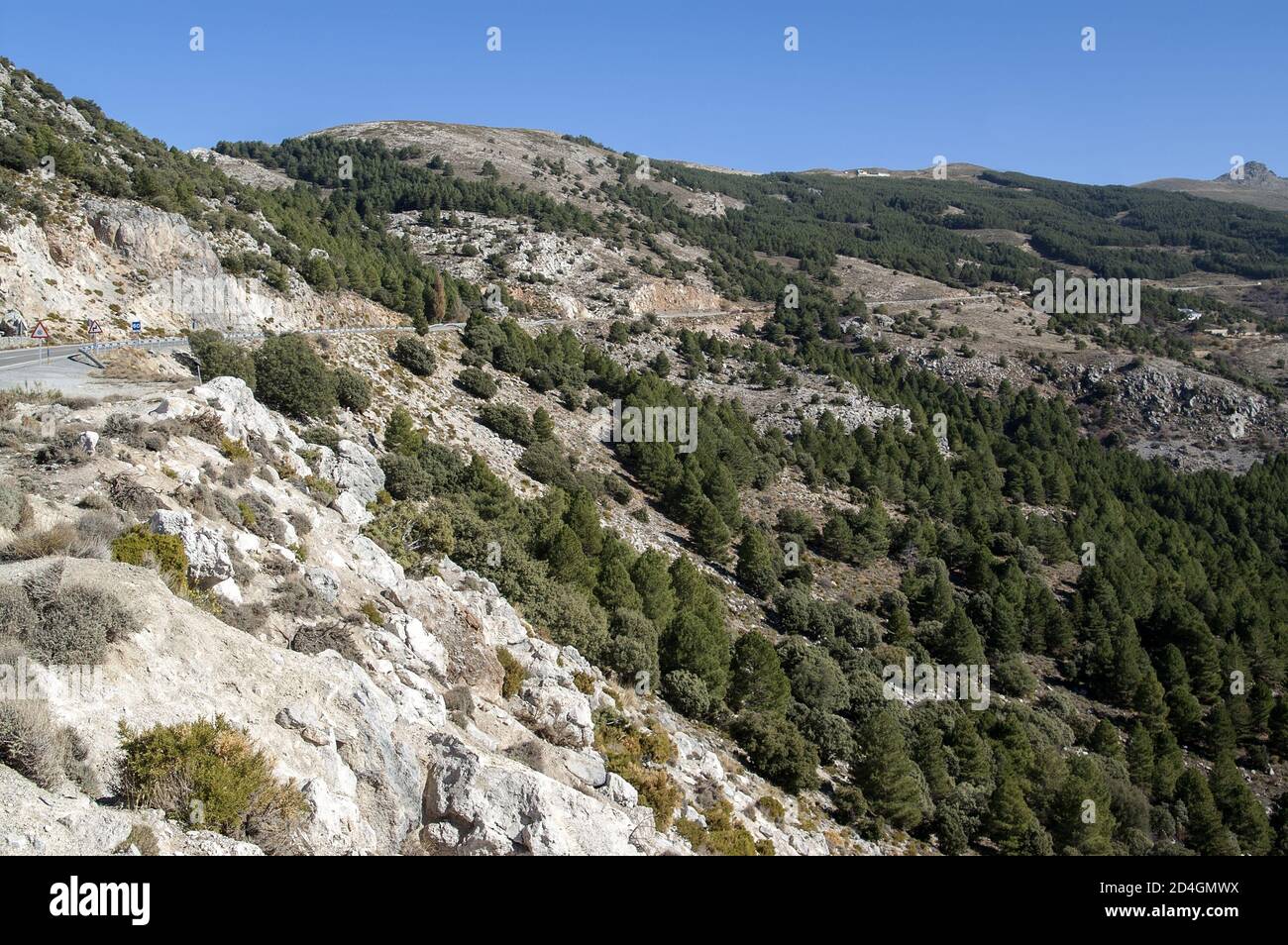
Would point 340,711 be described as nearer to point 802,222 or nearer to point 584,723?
point 584,723

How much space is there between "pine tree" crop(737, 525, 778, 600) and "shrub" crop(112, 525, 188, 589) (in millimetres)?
29748

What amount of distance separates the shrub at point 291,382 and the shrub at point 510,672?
14724mm

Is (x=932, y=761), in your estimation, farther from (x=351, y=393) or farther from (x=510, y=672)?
(x=351, y=393)

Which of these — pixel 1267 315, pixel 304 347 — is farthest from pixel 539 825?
pixel 1267 315

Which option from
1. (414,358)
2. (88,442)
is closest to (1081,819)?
(88,442)

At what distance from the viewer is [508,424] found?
40.8m

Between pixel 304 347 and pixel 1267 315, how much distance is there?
161 m

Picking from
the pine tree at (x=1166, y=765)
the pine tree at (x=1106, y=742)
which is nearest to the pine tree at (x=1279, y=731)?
the pine tree at (x=1166, y=765)

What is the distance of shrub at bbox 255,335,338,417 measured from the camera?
91.4 feet

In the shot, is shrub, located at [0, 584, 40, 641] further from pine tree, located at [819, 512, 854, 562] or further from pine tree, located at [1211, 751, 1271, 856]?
pine tree, located at [1211, 751, 1271, 856]

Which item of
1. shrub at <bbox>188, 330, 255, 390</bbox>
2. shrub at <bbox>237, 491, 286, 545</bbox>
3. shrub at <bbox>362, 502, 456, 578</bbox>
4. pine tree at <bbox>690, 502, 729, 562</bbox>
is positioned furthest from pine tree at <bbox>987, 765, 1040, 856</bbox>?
shrub at <bbox>188, 330, 255, 390</bbox>

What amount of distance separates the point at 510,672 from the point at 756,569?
75.3 ft

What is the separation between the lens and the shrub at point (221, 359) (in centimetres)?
2734

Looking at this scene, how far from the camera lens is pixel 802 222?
484 ft
